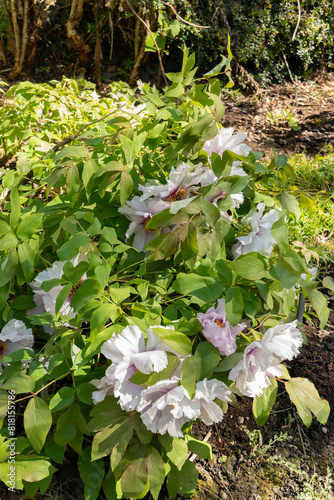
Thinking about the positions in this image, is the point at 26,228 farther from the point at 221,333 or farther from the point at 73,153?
the point at 221,333

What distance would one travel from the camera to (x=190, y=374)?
0.99 meters

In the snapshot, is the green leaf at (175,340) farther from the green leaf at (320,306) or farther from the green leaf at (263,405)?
the green leaf at (320,306)

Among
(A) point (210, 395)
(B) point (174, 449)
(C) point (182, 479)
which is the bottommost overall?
(C) point (182, 479)

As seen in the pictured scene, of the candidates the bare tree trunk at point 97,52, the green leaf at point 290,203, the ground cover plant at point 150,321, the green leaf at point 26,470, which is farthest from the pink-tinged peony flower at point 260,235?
the bare tree trunk at point 97,52

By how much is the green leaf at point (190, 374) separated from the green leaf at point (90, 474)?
0.45 m

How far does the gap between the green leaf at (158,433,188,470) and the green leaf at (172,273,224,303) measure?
390 mm

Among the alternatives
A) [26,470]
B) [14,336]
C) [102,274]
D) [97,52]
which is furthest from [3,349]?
[97,52]

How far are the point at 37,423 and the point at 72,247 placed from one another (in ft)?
1.51

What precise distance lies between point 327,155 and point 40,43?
3455 mm

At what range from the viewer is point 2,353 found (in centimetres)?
139

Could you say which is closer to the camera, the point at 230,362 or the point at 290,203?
the point at 230,362

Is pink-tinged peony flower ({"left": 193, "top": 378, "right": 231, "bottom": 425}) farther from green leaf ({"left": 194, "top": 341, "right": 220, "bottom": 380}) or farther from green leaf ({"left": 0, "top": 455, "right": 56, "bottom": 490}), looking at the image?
green leaf ({"left": 0, "top": 455, "right": 56, "bottom": 490})

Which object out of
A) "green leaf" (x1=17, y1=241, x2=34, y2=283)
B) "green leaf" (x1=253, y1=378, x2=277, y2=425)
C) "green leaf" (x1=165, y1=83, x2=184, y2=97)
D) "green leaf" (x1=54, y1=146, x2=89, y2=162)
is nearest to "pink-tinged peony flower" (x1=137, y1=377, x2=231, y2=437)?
"green leaf" (x1=253, y1=378, x2=277, y2=425)

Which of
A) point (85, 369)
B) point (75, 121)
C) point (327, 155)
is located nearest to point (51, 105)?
point (75, 121)
